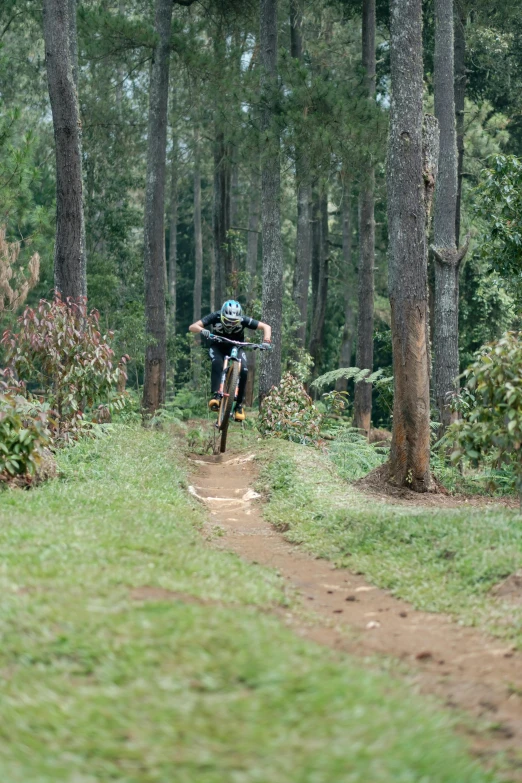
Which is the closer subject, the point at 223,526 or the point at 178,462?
the point at 223,526

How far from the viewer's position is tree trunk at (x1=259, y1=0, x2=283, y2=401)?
20156mm

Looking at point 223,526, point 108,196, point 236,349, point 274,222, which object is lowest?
point 223,526

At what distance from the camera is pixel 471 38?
88.1 feet

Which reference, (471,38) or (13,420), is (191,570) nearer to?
(13,420)

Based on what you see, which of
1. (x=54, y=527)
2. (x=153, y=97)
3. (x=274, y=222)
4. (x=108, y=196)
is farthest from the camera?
(x=108, y=196)

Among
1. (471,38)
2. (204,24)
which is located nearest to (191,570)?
(204,24)

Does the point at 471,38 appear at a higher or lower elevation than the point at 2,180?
higher

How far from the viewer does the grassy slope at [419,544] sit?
6836 mm

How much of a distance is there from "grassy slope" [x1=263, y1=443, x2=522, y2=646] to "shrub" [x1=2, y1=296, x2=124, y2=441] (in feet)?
10.6

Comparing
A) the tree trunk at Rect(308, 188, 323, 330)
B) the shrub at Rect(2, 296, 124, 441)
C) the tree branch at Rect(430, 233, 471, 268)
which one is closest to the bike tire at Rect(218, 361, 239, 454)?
the shrub at Rect(2, 296, 124, 441)

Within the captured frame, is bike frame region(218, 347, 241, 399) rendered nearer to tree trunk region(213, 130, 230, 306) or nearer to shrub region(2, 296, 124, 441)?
shrub region(2, 296, 124, 441)

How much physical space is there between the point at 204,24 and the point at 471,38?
27.7 ft

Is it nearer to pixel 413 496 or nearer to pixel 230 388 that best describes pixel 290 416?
pixel 230 388

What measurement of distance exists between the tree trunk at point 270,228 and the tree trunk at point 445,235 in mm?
3715
